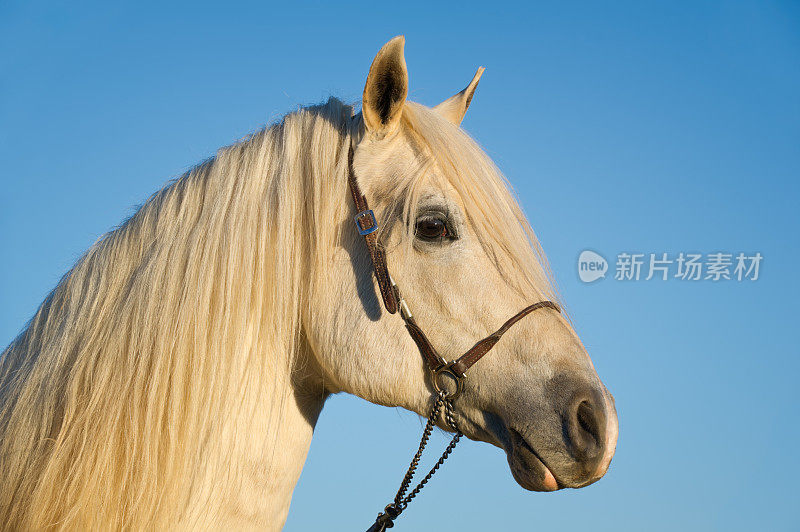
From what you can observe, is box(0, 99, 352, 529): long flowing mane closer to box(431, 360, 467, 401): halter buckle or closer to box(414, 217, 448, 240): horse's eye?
box(414, 217, 448, 240): horse's eye

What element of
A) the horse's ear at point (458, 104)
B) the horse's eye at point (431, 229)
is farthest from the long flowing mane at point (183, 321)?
the horse's ear at point (458, 104)

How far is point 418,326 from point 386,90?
1.06m

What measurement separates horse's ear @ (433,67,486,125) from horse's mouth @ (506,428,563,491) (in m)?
1.92

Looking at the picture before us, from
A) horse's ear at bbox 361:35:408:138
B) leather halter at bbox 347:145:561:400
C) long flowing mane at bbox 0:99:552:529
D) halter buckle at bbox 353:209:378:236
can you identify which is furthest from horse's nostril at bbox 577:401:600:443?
horse's ear at bbox 361:35:408:138

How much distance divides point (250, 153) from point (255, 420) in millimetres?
1204

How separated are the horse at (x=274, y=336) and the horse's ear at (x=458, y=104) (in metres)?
0.67

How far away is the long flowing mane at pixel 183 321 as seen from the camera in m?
2.31

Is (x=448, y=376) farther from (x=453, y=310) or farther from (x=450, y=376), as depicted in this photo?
(x=453, y=310)

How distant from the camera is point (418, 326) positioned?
8.54ft

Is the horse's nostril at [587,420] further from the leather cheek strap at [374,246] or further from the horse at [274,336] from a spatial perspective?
the leather cheek strap at [374,246]

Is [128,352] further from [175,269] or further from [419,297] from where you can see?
[419,297]

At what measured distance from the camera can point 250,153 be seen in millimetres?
2822

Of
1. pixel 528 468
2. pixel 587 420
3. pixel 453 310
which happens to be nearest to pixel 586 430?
pixel 587 420

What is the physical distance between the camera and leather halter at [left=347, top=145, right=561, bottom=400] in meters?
2.53
